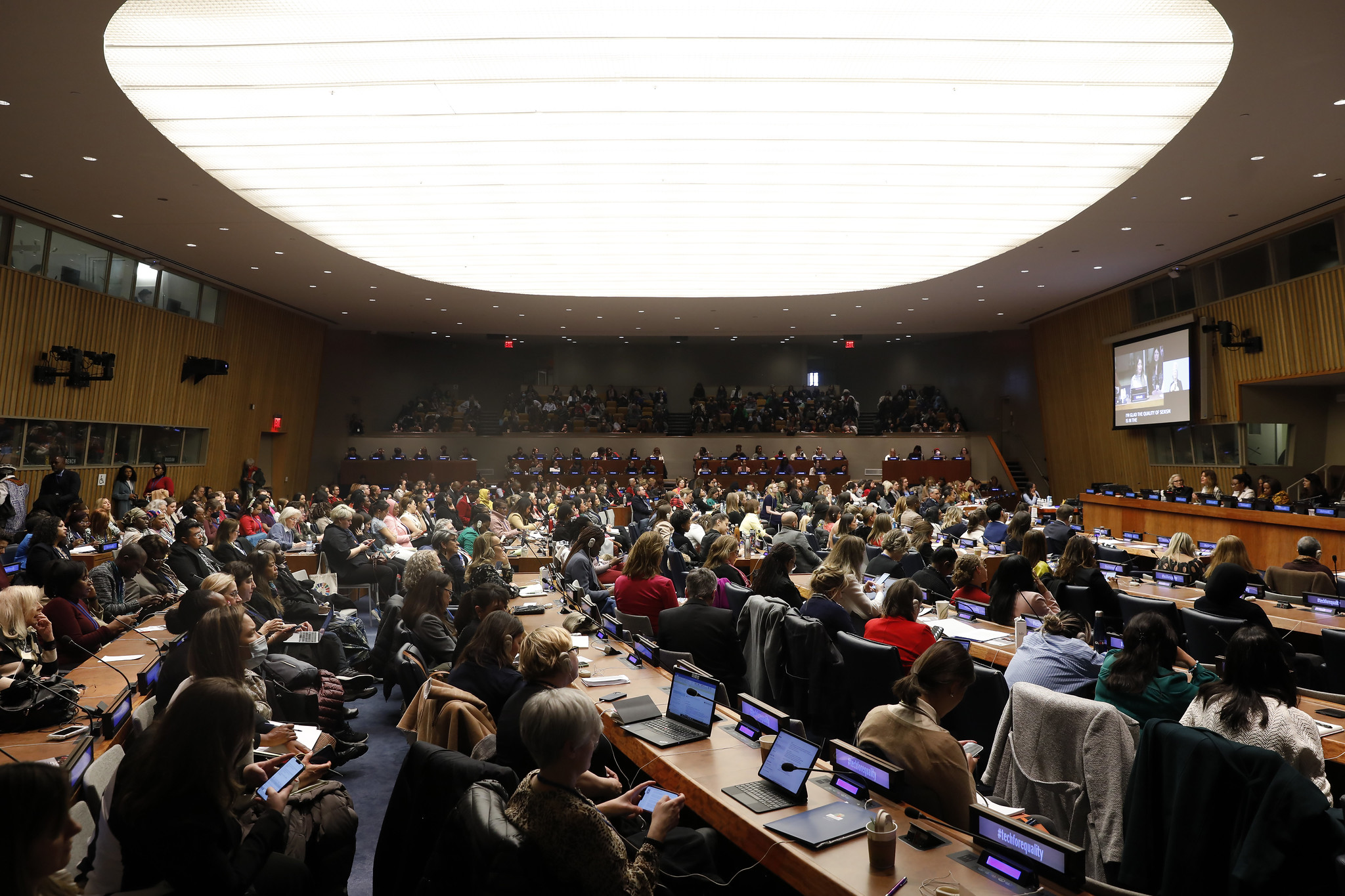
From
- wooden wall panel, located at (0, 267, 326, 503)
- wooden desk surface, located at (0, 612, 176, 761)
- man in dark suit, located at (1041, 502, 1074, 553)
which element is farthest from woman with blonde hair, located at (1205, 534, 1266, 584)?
wooden wall panel, located at (0, 267, 326, 503)

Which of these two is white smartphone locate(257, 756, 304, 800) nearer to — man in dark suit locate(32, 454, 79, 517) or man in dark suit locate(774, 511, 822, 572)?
man in dark suit locate(774, 511, 822, 572)

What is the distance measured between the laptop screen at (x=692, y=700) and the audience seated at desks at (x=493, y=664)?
0.66m

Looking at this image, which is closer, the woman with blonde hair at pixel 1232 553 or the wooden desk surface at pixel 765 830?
the wooden desk surface at pixel 765 830

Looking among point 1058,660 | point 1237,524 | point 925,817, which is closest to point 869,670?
point 1058,660

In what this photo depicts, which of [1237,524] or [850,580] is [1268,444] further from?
[850,580]

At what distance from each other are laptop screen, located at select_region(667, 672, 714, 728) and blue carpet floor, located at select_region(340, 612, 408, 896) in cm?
123

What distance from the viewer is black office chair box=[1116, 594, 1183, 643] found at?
5.01 m

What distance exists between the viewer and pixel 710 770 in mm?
2826

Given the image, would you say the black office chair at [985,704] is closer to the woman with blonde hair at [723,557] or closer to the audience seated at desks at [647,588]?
the audience seated at desks at [647,588]

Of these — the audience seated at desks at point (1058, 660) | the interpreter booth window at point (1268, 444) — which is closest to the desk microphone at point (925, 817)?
the audience seated at desks at point (1058, 660)

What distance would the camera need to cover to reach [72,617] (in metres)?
4.25

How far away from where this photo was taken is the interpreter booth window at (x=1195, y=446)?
1319cm

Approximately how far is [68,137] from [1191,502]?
47.8 ft

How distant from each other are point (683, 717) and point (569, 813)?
1.36 metres
